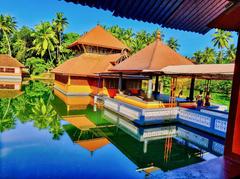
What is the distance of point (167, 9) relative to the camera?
274 centimetres

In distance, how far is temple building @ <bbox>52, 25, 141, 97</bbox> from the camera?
2081 centimetres

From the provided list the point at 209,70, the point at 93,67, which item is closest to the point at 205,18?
the point at 209,70

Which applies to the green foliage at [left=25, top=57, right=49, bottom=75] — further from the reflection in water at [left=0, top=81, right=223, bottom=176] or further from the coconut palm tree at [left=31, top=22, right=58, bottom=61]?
the reflection in water at [left=0, top=81, right=223, bottom=176]

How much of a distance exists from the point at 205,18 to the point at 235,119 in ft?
4.95

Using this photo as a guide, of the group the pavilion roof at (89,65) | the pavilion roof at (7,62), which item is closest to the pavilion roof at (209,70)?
the pavilion roof at (89,65)

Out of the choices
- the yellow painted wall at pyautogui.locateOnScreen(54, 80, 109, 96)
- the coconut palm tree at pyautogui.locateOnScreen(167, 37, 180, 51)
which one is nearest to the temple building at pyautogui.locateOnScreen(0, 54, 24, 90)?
the yellow painted wall at pyautogui.locateOnScreen(54, 80, 109, 96)

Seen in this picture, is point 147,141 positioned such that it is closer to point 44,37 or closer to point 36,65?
point 44,37

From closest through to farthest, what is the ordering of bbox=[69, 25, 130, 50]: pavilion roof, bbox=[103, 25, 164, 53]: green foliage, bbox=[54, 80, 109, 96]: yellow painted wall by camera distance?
bbox=[54, 80, 109, 96]: yellow painted wall → bbox=[69, 25, 130, 50]: pavilion roof → bbox=[103, 25, 164, 53]: green foliage

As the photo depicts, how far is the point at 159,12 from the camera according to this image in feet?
9.23

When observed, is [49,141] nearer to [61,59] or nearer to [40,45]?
[40,45]

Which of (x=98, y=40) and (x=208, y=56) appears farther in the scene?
(x=208, y=56)

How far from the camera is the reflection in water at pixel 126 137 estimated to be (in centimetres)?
714

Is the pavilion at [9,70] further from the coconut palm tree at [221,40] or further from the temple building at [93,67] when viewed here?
the coconut palm tree at [221,40]

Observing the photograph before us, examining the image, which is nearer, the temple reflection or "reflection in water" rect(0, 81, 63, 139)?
the temple reflection
